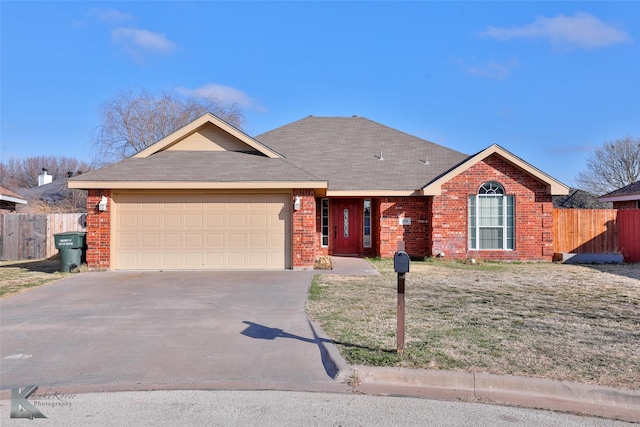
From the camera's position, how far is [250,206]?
46.6 feet

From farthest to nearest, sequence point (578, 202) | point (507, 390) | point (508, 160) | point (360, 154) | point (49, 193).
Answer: point (49, 193)
point (578, 202)
point (360, 154)
point (508, 160)
point (507, 390)

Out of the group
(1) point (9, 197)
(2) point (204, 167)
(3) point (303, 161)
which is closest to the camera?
(2) point (204, 167)

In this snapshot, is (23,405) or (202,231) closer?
(23,405)

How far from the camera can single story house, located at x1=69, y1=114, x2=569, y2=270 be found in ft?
45.7

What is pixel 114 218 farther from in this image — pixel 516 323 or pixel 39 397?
pixel 516 323

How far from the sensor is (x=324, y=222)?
1855 cm

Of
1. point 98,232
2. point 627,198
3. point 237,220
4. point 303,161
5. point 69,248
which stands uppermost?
point 303,161

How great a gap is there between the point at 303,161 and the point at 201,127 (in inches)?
196

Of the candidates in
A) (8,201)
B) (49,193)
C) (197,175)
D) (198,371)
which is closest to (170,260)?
Answer: (197,175)

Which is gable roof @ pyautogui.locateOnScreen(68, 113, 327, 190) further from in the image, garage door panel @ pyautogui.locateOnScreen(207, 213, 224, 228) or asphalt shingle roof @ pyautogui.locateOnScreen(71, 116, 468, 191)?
garage door panel @ pyautogui.locateOnScreen(207, 213, 224, 228)

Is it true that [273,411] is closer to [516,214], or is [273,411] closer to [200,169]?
[200,169]

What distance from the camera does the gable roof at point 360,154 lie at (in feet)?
56.9

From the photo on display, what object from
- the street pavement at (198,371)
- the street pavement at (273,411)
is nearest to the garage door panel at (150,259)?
the street pavement at (198,371)

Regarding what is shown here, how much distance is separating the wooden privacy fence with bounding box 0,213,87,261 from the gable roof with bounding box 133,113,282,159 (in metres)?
6.73
